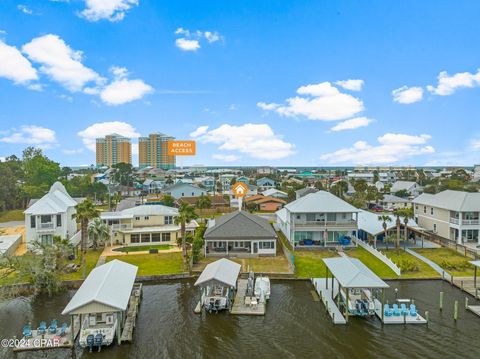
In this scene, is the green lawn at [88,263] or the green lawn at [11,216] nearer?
the green lawn at [88,263]

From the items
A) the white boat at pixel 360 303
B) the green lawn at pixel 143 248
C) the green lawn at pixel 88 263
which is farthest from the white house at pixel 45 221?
the white boat at pixel 360 303

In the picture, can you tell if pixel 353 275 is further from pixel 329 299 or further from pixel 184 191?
pixel 184 191

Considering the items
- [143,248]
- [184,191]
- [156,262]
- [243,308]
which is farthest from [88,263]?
Result: [184,191]

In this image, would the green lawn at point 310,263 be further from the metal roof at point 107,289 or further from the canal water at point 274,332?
the metal roof at point 107,289

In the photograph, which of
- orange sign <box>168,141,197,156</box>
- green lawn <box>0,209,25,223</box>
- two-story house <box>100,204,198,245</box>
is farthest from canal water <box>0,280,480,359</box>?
green lawn <box>0,209,25,223</box>

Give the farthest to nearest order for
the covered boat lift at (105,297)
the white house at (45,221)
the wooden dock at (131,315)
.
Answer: the white house at (45,221)
the wooden dock at (131,315)
the covered boat lift at (105,297)

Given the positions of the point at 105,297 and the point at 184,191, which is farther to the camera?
the point at 184,191
